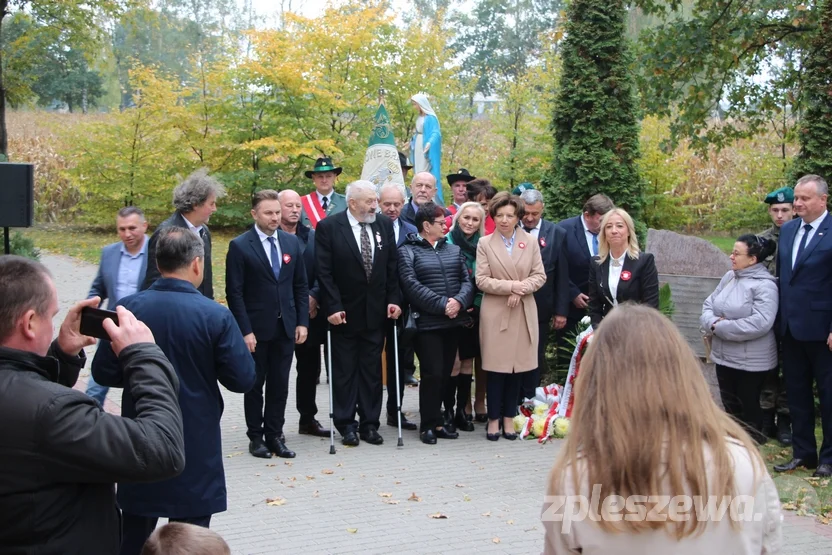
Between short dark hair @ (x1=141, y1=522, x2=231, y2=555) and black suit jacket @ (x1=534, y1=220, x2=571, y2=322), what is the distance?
20.2ft

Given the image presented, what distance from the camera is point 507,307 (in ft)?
27.1

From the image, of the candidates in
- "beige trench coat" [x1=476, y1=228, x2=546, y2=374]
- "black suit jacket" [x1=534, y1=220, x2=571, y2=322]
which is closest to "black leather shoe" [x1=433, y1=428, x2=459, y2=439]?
"beige trench coat" [x1=476, y1=228, x2=546, y2=374]

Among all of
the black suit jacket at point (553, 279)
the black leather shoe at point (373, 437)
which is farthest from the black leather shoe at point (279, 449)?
the black suit jacket at point (553, 279)

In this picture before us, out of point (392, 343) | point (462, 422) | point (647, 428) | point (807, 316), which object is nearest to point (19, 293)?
point (647, 428)

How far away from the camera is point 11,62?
76.0 feet

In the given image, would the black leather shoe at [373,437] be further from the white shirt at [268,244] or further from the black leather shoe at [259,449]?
the white shirt at [268,244]

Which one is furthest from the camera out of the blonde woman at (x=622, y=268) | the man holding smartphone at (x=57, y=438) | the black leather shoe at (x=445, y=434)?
the black leather shoe at (x=445, y=434)

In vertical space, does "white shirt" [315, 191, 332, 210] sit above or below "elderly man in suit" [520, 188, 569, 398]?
above

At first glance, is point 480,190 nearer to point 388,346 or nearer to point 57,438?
point 388,346

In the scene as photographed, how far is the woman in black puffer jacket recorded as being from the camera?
8039mm

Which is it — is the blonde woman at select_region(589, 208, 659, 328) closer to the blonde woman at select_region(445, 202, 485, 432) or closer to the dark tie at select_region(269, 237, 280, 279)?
the blonde woman at select_region(445, 202, 485, 432)

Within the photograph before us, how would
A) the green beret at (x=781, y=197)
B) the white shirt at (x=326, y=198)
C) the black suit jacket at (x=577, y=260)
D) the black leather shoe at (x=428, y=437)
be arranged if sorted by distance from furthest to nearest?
1. the white shirt at (x=326, y=198)
2. the black suit jacket at (x=577, y=260)
3. the black leather shoe at (x=428, y=437)
4. the green beret at (x=781, y=197)

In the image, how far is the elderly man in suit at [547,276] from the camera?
351 inches

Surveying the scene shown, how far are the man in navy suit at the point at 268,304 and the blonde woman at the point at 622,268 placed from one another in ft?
8.73
